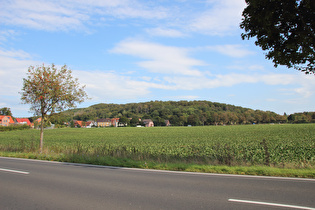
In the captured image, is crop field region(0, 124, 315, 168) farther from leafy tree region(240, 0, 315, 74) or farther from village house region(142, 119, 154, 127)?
village house region(142, 119, 154, 127)

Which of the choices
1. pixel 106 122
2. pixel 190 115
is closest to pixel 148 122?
pixel 190 115

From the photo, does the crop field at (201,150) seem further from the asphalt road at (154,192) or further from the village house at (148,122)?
the village house at (148,122)

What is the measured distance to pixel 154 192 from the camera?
5.72 m

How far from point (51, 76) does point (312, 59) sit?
1465 centimetres

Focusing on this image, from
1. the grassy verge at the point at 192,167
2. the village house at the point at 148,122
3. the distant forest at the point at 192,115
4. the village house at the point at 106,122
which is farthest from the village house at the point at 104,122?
the grassy verge at the point at 192,167

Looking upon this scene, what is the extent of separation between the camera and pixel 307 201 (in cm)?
472

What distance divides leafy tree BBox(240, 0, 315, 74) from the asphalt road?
172 inches

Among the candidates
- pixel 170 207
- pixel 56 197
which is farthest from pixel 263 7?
pixel 56 197

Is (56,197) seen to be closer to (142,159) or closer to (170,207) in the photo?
(170,207)

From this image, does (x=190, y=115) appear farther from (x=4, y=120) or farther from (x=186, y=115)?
(x=4, y=120)

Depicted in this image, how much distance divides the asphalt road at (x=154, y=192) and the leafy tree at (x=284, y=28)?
4.36 meters

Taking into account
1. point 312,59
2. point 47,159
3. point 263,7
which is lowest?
point 47,159

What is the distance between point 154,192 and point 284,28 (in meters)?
7.25

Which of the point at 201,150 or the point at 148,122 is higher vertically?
the point at 148,122
